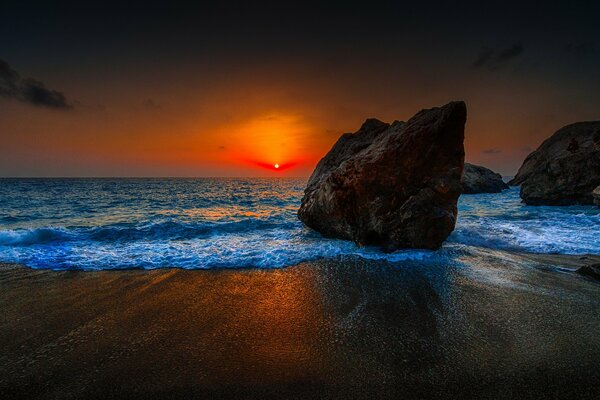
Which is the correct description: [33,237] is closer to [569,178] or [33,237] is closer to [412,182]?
[412,182]

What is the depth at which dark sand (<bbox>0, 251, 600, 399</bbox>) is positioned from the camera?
3184 mm

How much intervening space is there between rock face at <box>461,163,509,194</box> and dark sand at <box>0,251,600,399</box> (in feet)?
137

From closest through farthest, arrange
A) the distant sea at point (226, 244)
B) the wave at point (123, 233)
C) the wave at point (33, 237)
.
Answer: the distant sea at point (226, 244) < the wave at point (33, 237) < the wave at point (123, 233)

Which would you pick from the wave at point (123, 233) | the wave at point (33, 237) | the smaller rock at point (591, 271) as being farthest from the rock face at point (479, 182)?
the wave at point (33, 237)

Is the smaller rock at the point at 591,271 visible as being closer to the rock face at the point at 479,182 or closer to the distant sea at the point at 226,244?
the distant sea at the point at 226,244

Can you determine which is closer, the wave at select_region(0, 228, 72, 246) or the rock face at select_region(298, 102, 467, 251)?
the rock face at select_region(298, 102, 467, 251)

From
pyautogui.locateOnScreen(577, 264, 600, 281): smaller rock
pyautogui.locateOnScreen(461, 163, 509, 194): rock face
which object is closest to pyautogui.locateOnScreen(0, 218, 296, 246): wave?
pyautogui.locateOnScreen(577, 264, 600, 281): smaller rock

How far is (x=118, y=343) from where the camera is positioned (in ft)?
13.3

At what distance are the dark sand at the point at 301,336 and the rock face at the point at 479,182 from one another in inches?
1648

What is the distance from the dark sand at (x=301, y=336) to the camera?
3184 mm

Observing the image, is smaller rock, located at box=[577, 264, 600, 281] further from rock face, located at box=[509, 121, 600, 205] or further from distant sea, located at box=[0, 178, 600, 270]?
rock face, located at box=[509, 121, 600, 205]

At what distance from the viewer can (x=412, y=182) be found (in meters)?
9.86

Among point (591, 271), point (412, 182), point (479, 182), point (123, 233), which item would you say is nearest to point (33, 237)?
point (123, 233)

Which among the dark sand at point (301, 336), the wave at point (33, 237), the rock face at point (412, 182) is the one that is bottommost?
the wave at point (33, 237)
